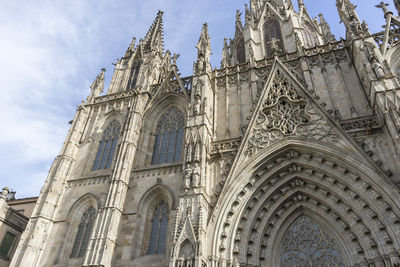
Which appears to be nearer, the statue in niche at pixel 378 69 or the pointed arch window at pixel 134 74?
the statue in niche at pixel 378 69

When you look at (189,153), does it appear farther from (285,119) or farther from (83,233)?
(83,233)

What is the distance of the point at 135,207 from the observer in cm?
1576

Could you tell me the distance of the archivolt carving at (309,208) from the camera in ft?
38.6

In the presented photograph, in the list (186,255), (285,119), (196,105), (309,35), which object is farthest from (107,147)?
(309,35)

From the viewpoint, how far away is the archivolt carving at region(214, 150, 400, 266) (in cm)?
1177

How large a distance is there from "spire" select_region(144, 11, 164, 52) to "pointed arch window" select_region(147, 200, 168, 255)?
1416cm

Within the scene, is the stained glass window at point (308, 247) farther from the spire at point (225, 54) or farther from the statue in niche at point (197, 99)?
the spire at point (225, 54)

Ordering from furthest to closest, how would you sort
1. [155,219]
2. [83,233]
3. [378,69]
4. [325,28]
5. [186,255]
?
[325,28] → [83,233] → [155,219] → [378,69] → [186,255]

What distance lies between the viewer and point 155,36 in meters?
27.4

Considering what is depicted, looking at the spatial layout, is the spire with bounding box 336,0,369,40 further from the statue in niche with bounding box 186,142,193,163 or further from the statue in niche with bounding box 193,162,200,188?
the statue in niche with bounding box 193,162,200,188

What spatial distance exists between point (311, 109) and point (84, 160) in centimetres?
1320

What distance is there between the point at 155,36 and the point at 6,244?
61.8 ft

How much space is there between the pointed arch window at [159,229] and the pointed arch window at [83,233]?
11.4 ft

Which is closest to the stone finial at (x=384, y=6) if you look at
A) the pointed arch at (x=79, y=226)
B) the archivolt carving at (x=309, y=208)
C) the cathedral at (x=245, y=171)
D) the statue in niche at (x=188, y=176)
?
the cathedral at (x=245, y=171)
